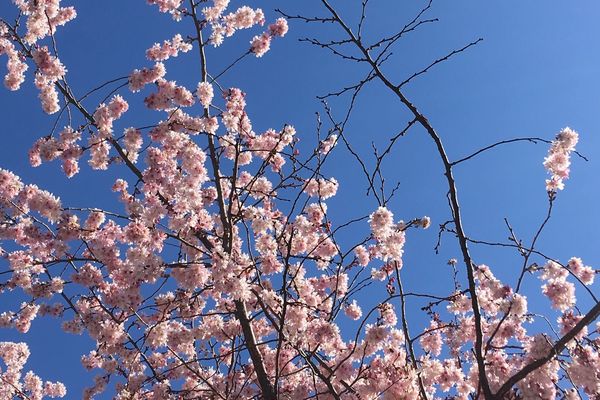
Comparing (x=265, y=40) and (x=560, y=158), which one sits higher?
(x=265, y=40)

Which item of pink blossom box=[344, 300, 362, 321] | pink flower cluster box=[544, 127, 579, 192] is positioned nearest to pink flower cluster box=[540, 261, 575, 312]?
pink flower cluster box=[544, 127, 579, 192]

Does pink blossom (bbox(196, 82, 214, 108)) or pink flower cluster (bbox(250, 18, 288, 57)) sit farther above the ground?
pink flower cluster (bbox(250, 18, 288, 57))

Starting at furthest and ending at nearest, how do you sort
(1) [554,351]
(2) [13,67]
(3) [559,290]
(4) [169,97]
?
1. (2) [13,67]
2. (4) [169,97]
3. (3) [559,290]
4. (1) [554,351]

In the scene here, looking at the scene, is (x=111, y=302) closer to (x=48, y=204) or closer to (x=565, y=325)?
(x=48, y=204)

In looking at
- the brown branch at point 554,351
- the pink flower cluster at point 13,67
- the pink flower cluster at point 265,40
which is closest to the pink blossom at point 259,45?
the pink flower cluster at point 265,40

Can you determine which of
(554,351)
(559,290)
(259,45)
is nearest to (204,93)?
(259,45)

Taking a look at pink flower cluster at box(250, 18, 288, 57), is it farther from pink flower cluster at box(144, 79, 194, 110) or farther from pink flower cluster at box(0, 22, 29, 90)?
pink flower cluster at box(0, 22, 29, 90)

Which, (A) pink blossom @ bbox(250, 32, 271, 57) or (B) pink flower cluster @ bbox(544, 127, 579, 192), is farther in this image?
(A) pink blossom @ bbox(250, 32, 271, 57)

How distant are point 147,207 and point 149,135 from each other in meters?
0.96

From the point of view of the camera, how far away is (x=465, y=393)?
6840 mm

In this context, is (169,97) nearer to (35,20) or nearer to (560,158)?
(35,20)

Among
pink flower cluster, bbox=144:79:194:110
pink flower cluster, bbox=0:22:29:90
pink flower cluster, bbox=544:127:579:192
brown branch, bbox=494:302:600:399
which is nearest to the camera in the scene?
brown branch, bbox=494:302:600:399

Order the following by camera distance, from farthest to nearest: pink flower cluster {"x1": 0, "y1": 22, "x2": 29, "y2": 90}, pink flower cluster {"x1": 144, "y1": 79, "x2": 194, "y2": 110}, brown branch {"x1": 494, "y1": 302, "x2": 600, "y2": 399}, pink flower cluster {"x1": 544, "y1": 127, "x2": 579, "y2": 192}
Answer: pink flower cluster {"x1": 0, "y1": 22, "x2": 29, "y2": 90} → pink flower cluster {"x1": 144, "y1": 79, "x2": 194, "y2": 110} → pink flower cluster {"x1": 544, "y1": 127, "x2": 579, "y2": 192} → brown branch {"x1": 494, "y1": 302, "x2": 600, "y2": 399}

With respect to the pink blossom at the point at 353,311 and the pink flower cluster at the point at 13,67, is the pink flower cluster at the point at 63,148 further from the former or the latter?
the pink blossom at the point at 353,311
